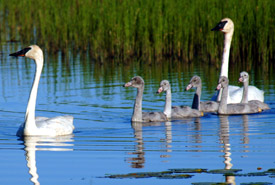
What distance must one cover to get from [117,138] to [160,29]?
10.5 meters

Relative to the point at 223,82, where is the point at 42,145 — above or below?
below

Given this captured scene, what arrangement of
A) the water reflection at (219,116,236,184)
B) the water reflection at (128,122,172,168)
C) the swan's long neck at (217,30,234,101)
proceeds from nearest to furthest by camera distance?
the water reflection at (219,116,236,184)
the water reflection at (128,122,172,168)
the swan's long neck at (217,30,234,101)

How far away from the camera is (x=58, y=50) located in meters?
25.3

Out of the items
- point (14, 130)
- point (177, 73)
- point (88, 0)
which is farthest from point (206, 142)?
point (88, 0)

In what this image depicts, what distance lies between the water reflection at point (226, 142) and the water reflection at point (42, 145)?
7.77ft

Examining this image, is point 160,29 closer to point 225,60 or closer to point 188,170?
point 225,60

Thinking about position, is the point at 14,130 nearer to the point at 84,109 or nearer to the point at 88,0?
the point at 84,109

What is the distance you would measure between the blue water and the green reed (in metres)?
1.93

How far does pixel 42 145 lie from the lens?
1081 cm

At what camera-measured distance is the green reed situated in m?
20.1

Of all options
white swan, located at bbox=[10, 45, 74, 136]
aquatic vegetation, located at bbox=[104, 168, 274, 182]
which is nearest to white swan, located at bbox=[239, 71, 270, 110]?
white swan, located at bbox=[10, 45, 74, 136]

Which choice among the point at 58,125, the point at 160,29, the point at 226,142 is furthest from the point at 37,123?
the point at 160,29

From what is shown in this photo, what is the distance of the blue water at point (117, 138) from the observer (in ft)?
28.7

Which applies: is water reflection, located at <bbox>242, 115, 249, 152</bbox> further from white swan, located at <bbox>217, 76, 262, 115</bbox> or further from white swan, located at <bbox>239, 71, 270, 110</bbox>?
white swan, located at <bbox>239, 71, 270, 110</bbox>
